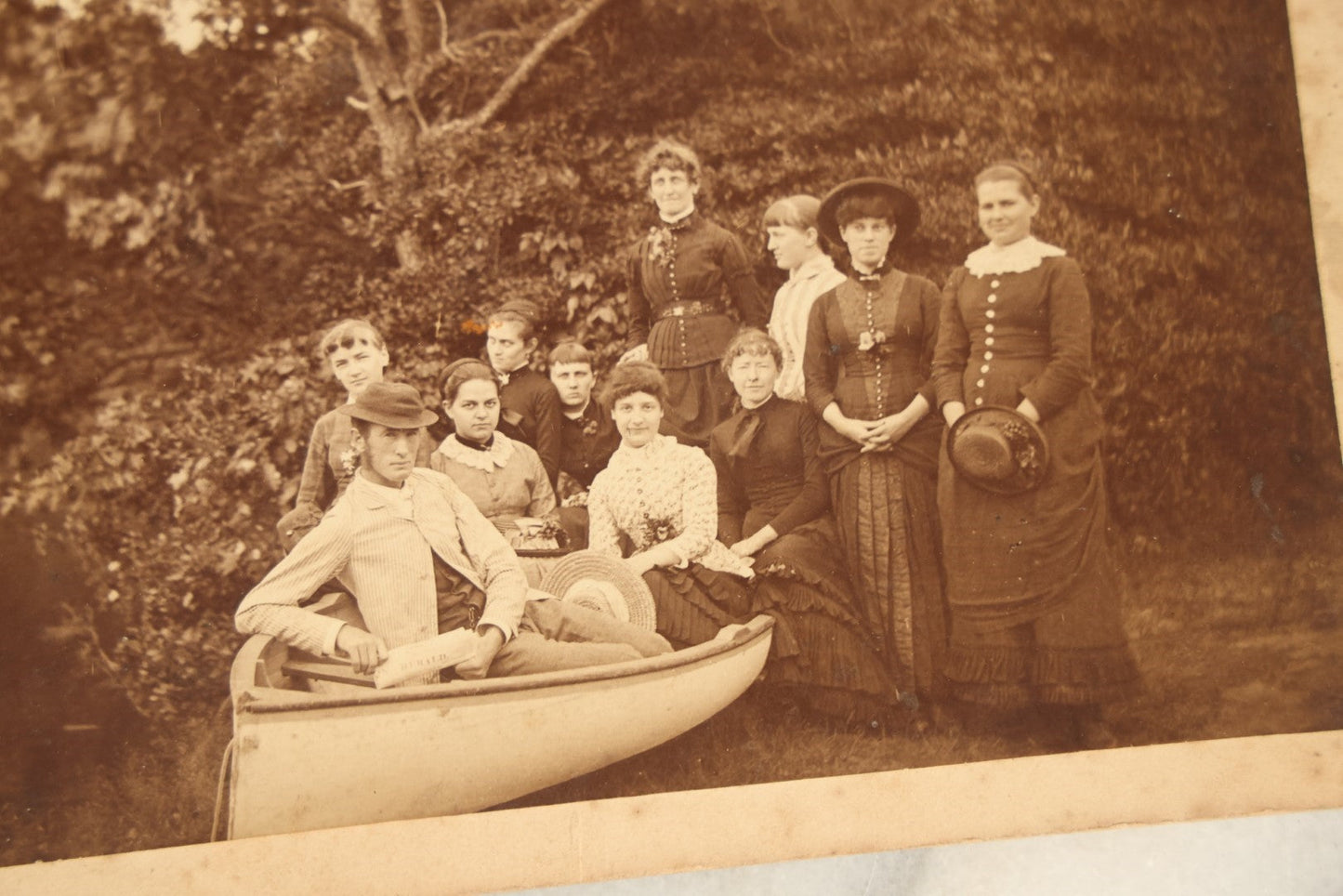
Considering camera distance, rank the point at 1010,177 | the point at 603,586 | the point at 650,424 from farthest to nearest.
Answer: the point at 1010,177, the point at 650,424, the point at 603,586

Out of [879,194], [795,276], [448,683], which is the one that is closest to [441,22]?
[795,276]

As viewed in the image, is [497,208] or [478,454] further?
[497,208]

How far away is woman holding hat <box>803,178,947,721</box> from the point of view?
3160 millimetres

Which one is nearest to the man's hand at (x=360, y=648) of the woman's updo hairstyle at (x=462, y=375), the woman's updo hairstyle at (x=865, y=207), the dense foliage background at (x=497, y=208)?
the dense foliage background at (x=497, y=208)

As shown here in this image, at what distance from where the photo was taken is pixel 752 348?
3.18m

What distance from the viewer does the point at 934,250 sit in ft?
10.7

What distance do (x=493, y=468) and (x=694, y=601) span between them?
0.74m

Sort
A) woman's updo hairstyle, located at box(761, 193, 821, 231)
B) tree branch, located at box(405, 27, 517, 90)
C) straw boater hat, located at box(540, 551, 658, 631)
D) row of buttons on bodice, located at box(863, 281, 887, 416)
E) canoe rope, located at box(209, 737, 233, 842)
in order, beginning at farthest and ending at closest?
tree branch, located at box(405, 27, 517, 90)
woman's updo hairstyle, located at box(761, 193, 821, 231)
row of buttons on bodice, located at box(863, 281, 887, 416)
straw boater hat, located at box(540, 551, 658, 631)
canoe rope, located at box(209, 737, 233, 842)

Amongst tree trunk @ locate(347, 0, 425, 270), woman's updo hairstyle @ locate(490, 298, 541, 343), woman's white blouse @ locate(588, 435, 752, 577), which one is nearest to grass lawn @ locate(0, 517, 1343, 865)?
woman's white blouse @ locate(588, 435, 752, 577)

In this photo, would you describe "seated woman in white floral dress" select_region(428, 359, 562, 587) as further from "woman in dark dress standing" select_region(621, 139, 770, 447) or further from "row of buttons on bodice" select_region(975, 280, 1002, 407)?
"row of buttons on bodice" select_region(975, 280, 1002, 407)

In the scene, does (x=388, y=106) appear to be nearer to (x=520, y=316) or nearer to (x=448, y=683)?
(x=520, y=316)

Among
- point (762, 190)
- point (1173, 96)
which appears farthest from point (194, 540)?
point (1173, 96)

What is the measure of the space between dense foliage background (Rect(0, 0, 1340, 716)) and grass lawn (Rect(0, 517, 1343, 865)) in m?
0.14

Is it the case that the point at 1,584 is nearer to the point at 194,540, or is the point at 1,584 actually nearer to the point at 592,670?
the point at 194,540
